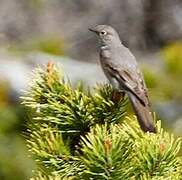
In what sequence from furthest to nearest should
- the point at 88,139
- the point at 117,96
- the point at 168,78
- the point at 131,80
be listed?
the point at 168,78
the point at 131,80
the point at 117,96
the point at 88,139

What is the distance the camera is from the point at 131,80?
2701 mm

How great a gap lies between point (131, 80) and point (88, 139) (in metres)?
1.18

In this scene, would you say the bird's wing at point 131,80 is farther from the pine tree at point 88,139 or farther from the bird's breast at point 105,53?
the pine tree at point 88,139

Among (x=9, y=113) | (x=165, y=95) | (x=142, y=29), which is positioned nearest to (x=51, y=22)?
(x=142, y=29)

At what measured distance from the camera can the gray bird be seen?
93.9 inches

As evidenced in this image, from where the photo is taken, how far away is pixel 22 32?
834 centimetres

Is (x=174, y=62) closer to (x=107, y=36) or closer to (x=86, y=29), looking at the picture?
(x=86, y=29)

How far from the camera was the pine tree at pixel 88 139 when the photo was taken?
149cm

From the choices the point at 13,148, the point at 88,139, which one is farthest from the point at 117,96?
the point at 13,148

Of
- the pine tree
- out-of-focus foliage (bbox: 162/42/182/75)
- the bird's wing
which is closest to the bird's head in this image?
the bird's wing

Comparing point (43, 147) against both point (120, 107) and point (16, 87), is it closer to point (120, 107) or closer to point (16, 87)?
point (120, 107)

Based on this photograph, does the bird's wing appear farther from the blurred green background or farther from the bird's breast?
the blurred green background

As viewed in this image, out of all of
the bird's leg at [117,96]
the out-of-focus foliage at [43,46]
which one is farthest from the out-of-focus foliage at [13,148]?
the out-of-focus foliage at [43,46]

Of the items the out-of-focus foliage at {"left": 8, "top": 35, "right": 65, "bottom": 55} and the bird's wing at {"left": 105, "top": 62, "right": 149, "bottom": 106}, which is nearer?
the bird's wing at {"left": 105, "top": 62, "right": 149, "bottom": 106}
